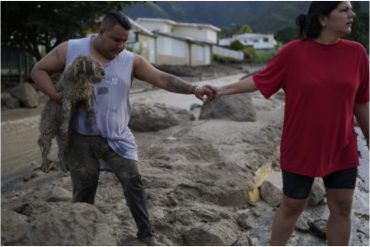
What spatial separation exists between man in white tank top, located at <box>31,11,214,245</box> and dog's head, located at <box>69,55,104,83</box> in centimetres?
9

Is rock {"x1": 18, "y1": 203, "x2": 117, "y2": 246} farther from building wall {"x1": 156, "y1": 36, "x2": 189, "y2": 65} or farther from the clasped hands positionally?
building wall {"x1": 156, "y1": 36, "x2": 189, "y2": 65}

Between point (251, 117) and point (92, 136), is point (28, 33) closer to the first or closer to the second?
point (251, 117)

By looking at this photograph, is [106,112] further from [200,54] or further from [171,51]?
[200,54]

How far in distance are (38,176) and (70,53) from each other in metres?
4.48

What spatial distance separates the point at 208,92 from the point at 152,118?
22.9 feet

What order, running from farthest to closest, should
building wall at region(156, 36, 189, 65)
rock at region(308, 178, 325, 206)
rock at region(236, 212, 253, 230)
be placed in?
building wall at region(156, 36, 189, 65), rock at region(308, 178, 325, 206), rock at region(236, 212, 253, 230)

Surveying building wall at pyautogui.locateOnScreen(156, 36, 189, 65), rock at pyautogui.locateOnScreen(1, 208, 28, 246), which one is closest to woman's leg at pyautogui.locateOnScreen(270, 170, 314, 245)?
rock at pyautogui.locateOnScreen(1, 208, 28, 246)

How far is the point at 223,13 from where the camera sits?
146 metres

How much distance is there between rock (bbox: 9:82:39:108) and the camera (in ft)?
55.5

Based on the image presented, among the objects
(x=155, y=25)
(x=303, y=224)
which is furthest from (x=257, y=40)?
(x=303, y=224)

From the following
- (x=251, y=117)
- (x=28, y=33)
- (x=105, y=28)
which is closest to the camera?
(x=105, y=28)

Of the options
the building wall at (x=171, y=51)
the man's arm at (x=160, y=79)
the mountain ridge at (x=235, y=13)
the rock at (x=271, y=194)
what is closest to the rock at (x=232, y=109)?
the rock at (x=271, y=194)

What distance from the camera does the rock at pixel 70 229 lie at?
350 centimetres

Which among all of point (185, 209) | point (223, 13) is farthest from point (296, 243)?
point (223, 13)
